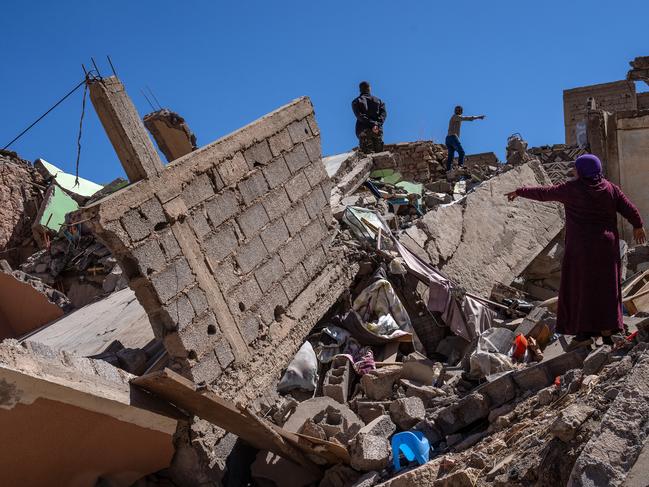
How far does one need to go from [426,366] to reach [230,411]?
1.96m

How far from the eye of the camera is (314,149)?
769 cm

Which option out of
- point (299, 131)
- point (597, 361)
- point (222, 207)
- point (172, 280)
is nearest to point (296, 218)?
point (299, 131)

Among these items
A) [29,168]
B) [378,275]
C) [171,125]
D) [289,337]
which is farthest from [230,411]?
[29,168]

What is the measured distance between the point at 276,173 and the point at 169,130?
2581 millimetres

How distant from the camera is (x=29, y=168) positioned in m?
13.0

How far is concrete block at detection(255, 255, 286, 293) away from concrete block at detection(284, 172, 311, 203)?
0.68m

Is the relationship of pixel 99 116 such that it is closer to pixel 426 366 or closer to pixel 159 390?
pixel 159 390

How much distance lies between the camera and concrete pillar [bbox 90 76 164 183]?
5617 millimetres

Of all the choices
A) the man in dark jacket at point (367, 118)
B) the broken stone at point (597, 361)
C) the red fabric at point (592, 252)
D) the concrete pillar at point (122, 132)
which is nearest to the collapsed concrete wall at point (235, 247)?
the concrete pillar at point (122, 132)

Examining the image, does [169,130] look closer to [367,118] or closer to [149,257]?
[149,257]

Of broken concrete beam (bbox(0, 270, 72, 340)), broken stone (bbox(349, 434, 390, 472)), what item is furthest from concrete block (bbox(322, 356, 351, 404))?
broken concrete beam (bbox(0, 270, 72, 340))

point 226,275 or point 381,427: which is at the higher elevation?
point 226,275

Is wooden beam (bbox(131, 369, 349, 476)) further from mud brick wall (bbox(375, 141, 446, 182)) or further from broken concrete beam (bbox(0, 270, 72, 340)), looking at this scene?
mud brick wall (bbox(375, 141, 446, 182))

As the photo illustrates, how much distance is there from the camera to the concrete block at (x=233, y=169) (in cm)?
629
